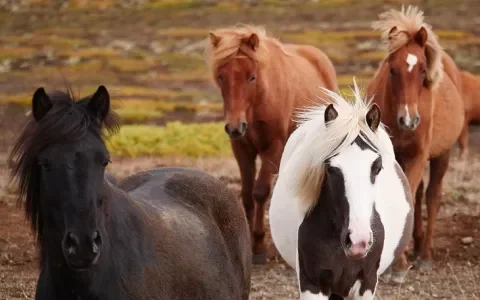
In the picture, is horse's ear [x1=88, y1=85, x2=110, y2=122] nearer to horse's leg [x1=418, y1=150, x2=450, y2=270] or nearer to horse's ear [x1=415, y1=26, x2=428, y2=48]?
horse's ear [x1=415, y1=26, x2=428, y2=48]

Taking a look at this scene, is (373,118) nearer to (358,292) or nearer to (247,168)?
(358,292)

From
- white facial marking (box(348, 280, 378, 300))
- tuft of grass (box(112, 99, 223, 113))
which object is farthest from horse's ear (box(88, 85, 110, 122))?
tuft of grass (box(112, 99, 223, 113))

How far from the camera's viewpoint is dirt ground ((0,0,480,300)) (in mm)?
8734

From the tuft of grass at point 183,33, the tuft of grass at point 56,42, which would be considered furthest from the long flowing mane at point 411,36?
the tuft of grass at point 183,33

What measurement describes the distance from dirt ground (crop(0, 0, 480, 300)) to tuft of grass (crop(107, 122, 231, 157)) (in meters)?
0.99

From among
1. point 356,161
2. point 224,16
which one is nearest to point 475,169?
point 356,161

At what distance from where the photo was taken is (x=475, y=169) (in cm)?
1509

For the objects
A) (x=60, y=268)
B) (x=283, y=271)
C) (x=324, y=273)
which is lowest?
(x=283, y=271)

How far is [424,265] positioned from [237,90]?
2.63 meters

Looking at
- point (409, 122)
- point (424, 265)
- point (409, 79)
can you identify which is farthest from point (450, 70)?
point (424, 265)

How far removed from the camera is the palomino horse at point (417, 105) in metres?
8.67

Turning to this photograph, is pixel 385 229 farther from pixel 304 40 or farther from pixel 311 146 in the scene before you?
pixel 304 40

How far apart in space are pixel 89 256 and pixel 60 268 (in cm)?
36

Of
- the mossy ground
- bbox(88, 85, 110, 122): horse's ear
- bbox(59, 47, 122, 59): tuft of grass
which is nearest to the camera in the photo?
bbox(88, 85, 110, 122): horse's ear
